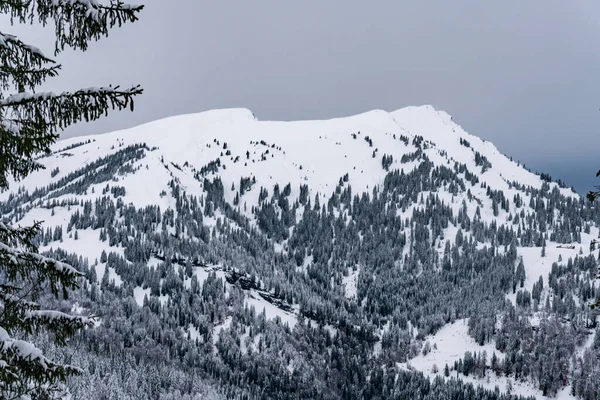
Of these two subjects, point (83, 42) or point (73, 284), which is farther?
point (73, 284)

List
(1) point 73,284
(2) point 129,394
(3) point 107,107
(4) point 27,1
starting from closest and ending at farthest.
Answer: (3) point 107,107 < (4) point 27,1 < (1) point 73,284 < (2) point 129,394

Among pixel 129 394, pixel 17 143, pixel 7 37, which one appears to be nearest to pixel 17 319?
pixel 17 143

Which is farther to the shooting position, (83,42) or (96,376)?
(96,376)

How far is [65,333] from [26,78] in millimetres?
6445

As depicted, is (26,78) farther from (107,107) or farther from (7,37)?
(107,107)

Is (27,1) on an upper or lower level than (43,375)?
upper

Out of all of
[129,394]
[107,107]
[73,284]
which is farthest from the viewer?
[129,394]

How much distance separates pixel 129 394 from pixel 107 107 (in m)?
192

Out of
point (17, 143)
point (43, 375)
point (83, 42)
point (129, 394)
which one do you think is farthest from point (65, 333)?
point (129, 394)

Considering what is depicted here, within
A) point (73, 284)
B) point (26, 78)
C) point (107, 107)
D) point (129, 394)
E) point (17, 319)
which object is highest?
point (26, 78)

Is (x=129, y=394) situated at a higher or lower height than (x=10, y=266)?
lower

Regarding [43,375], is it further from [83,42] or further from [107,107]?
[83,42]

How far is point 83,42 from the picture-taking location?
12.0m

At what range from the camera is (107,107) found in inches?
449
